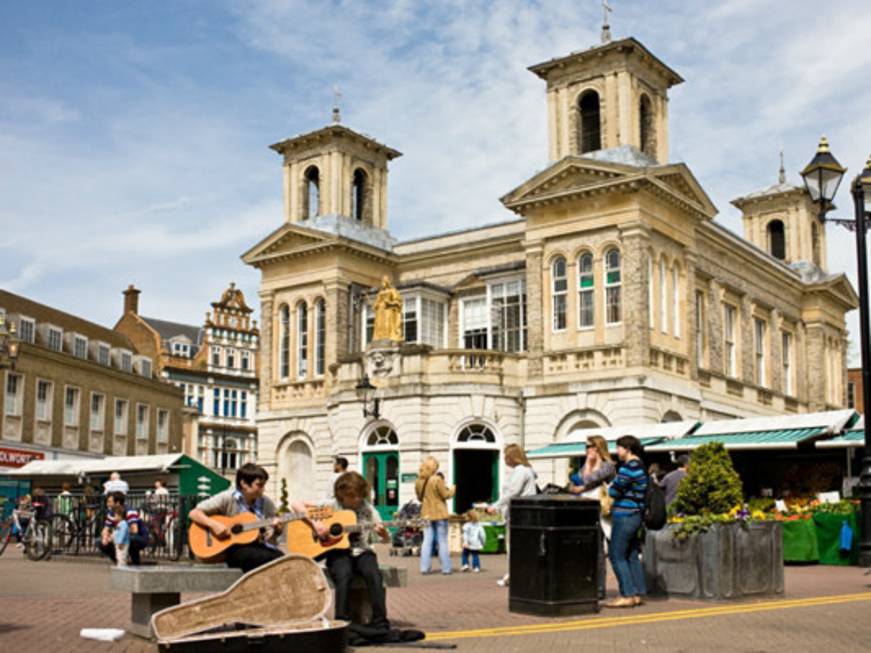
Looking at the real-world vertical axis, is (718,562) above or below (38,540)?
above

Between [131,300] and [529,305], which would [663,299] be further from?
[131,300]

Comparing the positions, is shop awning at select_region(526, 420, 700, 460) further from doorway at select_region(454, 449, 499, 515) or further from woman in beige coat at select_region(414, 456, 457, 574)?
woman in beige coat at select_region(414, 456, 457, 574)

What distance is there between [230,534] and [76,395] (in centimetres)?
4603

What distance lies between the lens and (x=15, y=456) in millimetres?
47406

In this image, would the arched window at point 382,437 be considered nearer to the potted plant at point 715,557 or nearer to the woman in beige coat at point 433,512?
the woman in beige coat at point 433,512

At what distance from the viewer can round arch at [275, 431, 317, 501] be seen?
4019 centimetres

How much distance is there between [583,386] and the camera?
1310 inches

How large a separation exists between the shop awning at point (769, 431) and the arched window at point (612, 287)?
26.3ft

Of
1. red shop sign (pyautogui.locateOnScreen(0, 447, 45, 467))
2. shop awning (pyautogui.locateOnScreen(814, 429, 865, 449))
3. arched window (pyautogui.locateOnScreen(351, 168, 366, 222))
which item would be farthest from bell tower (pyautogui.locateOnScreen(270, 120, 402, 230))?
shop awning (pyautogui.locateOnScreen(814, 429, 865, 449))

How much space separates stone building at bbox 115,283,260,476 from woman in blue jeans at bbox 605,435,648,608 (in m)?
69.0

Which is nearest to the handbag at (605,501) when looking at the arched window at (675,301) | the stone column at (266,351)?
the arched window at (675,301)

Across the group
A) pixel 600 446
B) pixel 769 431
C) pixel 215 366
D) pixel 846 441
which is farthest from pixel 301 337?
pixel 215 366

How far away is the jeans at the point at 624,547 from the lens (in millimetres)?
11875

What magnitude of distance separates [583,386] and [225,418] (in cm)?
5347
